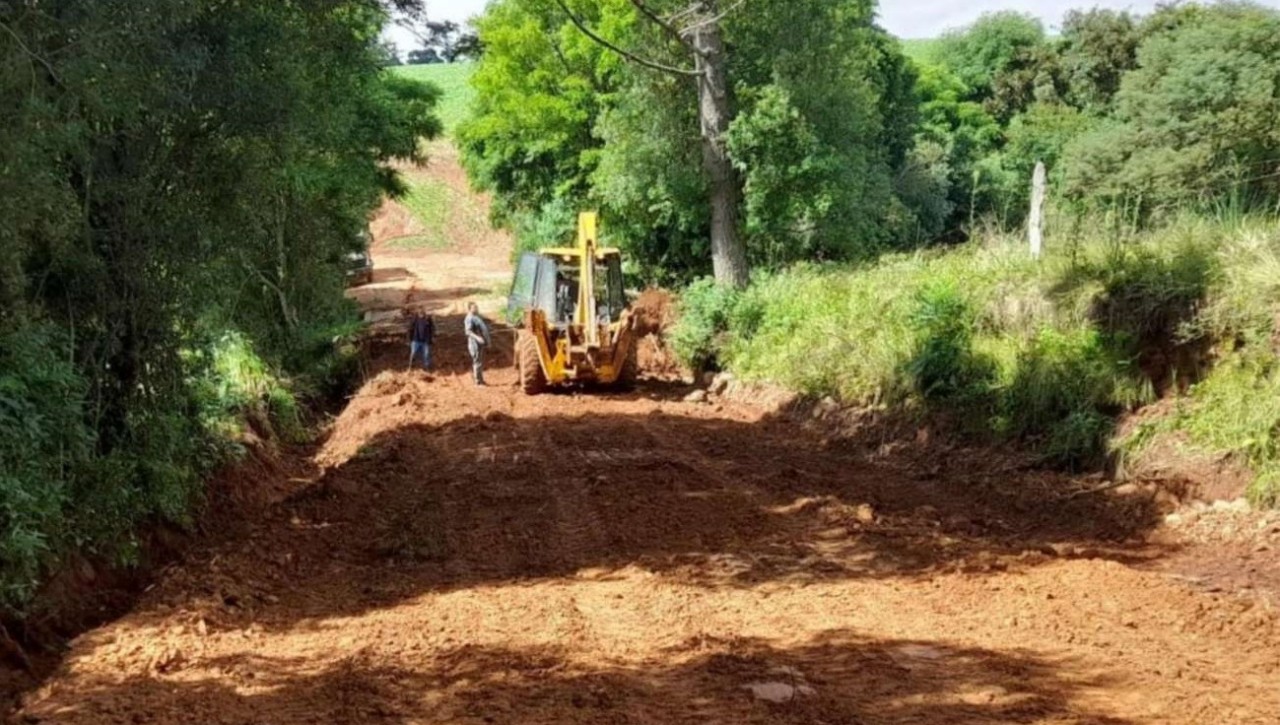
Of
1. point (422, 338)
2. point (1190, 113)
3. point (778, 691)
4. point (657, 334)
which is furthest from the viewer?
point (1190, 113)

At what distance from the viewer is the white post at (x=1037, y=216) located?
12.6 metres

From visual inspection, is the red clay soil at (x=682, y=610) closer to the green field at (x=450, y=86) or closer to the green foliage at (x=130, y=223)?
the green foliage at (x=130, y=223)

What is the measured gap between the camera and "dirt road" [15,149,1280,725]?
4973mm

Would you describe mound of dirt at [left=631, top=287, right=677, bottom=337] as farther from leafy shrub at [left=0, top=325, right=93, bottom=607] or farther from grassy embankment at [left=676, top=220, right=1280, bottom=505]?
leafy shrub at [left=0, top=325, right=93, bottom=607]

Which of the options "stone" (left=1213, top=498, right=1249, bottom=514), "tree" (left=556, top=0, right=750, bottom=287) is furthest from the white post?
"tree" (left=556, top=0, right=750, bottom=287)

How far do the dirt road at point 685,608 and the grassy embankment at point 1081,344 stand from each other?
0.77 metres

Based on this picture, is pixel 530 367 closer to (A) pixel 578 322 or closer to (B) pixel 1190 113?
(A) pixel 578 322

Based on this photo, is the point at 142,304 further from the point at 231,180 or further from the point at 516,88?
the point at 516,88

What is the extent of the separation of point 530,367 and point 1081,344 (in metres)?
8.50

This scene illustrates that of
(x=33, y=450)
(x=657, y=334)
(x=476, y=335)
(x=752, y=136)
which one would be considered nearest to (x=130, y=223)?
(x=33, y=450)

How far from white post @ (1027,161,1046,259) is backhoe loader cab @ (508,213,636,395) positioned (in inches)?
240

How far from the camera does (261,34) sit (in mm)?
8688

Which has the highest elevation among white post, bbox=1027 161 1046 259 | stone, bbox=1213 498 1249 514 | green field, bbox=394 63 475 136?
green field, bbox=394 63 475 136

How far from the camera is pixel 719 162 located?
1852cm
